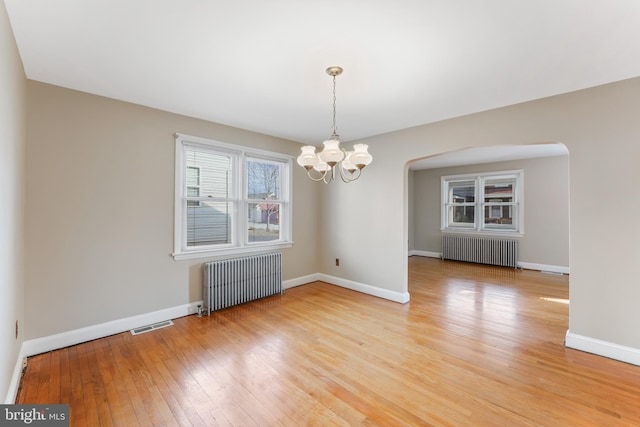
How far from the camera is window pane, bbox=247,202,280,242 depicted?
4.42m

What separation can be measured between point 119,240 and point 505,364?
13.8 feet

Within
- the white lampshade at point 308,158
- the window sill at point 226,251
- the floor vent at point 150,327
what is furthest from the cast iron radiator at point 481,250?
the floor vent at point 150,327

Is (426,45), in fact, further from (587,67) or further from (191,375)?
(191,375)

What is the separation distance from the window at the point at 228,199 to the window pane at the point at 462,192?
17.3ft

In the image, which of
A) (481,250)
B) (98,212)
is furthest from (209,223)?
(481,250)

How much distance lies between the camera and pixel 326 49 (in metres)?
2.12

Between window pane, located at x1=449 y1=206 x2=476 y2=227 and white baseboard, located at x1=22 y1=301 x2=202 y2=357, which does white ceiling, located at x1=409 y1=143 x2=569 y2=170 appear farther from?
white baseboard, located at x1=22 y1=301 x2=202 y2=357

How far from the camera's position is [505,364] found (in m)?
2.51

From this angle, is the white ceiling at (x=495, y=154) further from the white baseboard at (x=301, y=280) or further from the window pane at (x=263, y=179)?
the white baseboard at (x=301, y=280)

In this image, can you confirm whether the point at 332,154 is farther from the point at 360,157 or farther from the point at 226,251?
the point at 226,251

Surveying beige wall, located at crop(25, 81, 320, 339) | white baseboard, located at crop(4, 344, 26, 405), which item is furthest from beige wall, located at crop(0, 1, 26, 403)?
beige wall, located at crop(25, 81, 320, 339)

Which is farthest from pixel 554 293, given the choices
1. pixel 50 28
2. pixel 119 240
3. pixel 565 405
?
pixel 50 28

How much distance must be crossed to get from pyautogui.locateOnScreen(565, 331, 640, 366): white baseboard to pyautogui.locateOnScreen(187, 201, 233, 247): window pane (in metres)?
4.32

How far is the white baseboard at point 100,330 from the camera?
261 cm
